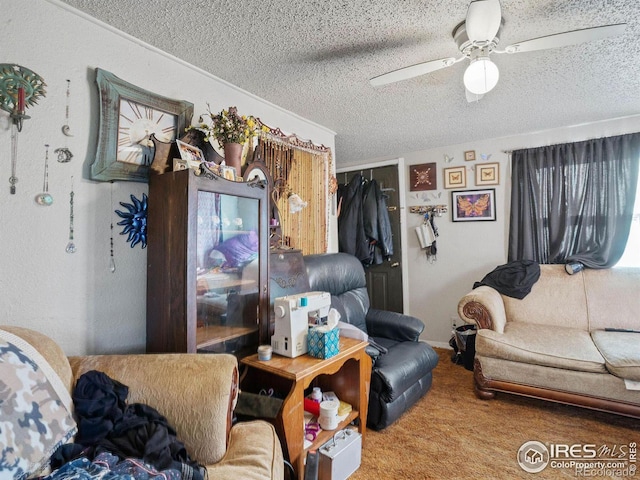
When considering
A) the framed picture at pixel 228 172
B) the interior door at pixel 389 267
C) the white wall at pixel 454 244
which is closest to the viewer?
the framed picture at pixel 228 172

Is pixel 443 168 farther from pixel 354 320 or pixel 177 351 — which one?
pixel 177 351

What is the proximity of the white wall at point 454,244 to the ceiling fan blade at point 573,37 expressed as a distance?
211cm

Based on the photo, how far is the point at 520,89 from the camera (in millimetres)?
2182

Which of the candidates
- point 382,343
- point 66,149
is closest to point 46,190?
point 66,149

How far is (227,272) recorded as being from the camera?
165cm

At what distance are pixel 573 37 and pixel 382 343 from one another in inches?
79.3

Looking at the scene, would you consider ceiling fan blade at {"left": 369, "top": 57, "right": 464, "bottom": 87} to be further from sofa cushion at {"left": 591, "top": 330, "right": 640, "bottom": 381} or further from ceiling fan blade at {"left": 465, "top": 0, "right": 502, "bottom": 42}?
sofa cushion at {"left": 591, "top": 330, "right": 640, "bottom": 381}

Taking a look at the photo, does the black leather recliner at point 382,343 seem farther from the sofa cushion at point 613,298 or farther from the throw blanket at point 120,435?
the sofa cushion at point 613,298

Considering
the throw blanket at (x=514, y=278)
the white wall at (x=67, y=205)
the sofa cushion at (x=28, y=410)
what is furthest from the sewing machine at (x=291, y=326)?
the throw blanket at (x=514, y=278)

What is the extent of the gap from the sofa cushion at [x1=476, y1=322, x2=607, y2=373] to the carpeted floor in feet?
1.11

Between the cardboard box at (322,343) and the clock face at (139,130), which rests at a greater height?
the clock face at (139,130)

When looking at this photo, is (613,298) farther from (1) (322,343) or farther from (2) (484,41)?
(1) (322,343)

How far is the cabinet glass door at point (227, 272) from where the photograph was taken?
1502 mm

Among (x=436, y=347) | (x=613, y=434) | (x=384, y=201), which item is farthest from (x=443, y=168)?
(x=613, y=434)
